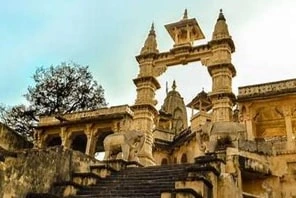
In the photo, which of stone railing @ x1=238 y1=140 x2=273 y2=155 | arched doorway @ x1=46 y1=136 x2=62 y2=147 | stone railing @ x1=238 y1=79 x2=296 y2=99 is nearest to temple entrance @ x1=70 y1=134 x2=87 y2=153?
arched doorway @ x1=46 y1=136 x2=62 y2=147

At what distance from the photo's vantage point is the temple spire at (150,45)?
86.7 ft

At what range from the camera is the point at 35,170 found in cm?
1177

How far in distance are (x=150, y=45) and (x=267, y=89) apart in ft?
26.0

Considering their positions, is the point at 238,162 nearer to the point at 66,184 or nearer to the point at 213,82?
the point at 66,184

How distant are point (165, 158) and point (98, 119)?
906cm

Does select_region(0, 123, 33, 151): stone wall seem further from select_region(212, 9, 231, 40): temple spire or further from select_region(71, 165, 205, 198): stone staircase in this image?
select_region(212, 9, 231, 40): temple spire

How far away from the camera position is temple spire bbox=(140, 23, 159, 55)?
26422 mm

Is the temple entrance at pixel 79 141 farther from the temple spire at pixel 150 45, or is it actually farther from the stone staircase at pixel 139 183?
the stone staircase at pixel 139 183

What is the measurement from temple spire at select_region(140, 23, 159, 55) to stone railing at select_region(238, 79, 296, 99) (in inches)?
240

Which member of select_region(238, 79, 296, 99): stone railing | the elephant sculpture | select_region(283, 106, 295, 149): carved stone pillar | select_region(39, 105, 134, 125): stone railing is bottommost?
the elephant sculpture

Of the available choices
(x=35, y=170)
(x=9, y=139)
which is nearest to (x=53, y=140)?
(x=9, y=139)

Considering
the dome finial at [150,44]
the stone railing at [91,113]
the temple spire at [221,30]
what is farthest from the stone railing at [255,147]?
the dome finial at [150,44]

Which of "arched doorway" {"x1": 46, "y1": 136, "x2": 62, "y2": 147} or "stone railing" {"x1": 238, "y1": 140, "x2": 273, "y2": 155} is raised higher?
"arched doorway" {"x1": 46, "y1": 136, "x2": 62, "y2": 147}

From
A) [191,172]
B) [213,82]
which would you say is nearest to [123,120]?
[213,82]
